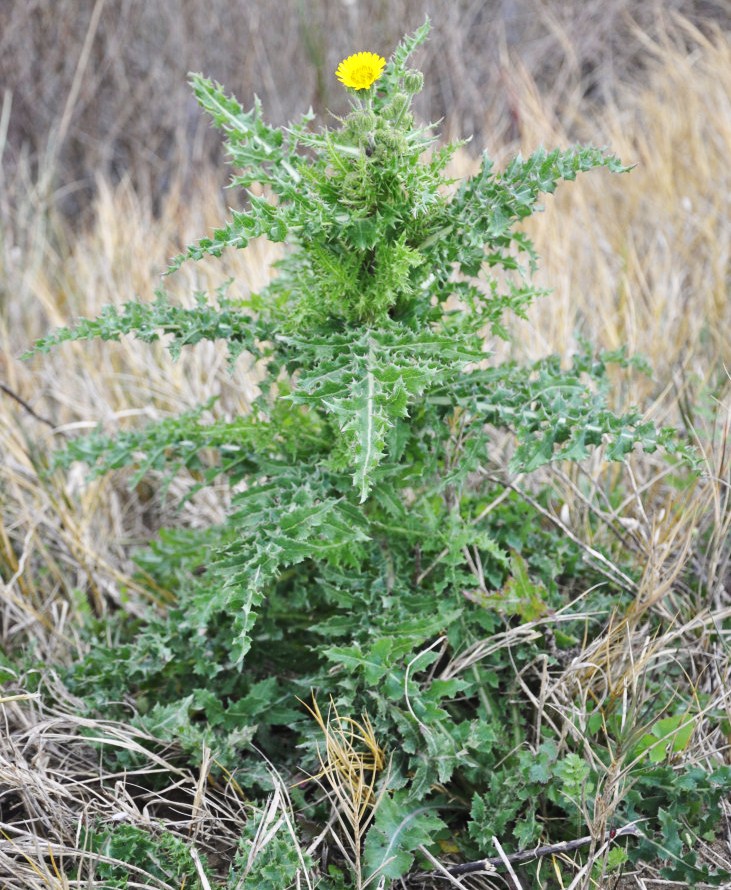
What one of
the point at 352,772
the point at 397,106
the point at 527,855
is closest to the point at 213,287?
the point at 397,106

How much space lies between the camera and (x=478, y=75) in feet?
19.5

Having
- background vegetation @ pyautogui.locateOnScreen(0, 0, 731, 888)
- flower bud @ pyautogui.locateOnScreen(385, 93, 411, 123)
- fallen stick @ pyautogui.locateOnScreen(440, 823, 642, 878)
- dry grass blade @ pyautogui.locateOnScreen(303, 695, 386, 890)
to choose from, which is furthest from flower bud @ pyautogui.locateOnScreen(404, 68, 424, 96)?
fallen stick @ pyautogui.locateOnScreen(440, 823, 642, 878)

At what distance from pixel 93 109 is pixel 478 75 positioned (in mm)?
2570

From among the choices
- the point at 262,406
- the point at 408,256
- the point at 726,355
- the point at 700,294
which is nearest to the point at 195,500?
the point at 262,406

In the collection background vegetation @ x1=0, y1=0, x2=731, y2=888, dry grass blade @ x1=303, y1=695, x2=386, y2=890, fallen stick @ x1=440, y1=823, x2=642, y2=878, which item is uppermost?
background vegetation @ x1=0, y1=0, x2=731, y2=888

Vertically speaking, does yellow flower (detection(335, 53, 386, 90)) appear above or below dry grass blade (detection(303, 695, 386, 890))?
above

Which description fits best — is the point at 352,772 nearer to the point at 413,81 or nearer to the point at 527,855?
the point at 527,855

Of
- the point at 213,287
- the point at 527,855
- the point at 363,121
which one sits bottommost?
the point at 527,855

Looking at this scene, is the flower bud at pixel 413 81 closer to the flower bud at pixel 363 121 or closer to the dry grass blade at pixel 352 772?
the flower bud at pixel 363 121

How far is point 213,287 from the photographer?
144 inches

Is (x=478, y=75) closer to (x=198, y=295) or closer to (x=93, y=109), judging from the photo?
(x=93, y=109)

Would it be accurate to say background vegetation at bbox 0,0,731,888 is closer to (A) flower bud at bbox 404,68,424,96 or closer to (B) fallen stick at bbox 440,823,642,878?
(B) fallen stick at bbox 440,823,642,878

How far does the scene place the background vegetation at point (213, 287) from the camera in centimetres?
186

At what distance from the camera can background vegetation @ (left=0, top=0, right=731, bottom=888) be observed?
1855 millimetres
